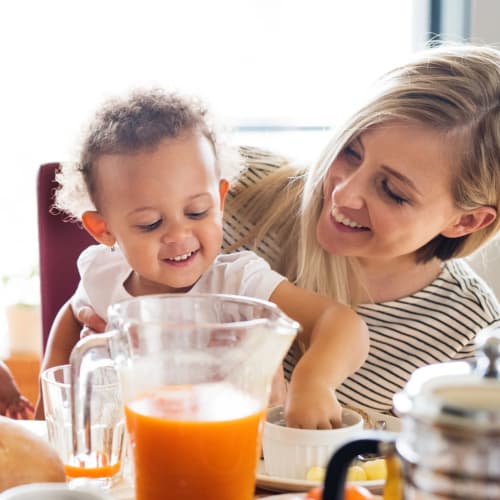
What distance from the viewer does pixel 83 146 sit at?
1.37 meters

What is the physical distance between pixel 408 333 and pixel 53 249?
70cm

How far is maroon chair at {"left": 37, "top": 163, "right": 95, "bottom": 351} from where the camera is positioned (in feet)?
5.72

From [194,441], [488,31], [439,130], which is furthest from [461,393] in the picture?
[488,31]

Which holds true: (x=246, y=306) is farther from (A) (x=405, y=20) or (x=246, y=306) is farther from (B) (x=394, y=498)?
(A) (x=405, y=20)

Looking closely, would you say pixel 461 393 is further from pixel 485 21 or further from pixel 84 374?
pixel 485 21

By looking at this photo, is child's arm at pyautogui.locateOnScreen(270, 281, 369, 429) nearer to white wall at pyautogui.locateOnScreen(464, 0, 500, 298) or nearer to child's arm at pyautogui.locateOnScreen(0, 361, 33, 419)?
child's arm at pyautogui.locateOnScreen(0, 361, 33, 419)

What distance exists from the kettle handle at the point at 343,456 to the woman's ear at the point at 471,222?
1.00 m

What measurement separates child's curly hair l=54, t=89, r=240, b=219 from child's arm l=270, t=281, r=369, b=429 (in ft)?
0.85

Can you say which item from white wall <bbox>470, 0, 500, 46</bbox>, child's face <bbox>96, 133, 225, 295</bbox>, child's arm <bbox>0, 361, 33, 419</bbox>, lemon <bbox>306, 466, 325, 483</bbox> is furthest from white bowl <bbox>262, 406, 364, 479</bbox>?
white wall <bbox>470, 0, 500, 46</bbox>

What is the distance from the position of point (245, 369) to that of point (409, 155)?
690 mm

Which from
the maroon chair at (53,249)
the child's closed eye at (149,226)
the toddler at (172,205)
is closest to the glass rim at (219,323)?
the toddler at (172,205)

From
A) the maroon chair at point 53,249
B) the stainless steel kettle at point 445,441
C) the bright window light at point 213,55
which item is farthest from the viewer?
the bright window light at point 213,55

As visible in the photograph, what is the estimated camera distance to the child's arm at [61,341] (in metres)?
1.52

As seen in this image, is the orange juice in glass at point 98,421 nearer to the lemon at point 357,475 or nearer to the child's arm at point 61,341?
the lemon at point 357,475
